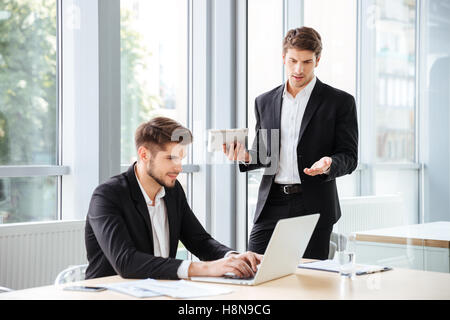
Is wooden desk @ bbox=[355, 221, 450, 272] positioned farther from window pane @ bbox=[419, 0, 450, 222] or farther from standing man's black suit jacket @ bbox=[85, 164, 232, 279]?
standing man's black suit jacket @ bbox=[85, 164, 232, 279]

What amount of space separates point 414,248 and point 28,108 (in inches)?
105

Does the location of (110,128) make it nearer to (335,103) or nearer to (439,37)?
(335,103)

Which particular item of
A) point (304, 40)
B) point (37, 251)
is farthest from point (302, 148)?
point (37, 251)

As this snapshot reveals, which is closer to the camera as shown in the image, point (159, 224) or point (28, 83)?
point (159, 224)

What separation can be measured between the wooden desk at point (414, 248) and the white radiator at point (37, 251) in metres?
1.83

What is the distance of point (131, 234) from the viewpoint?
94.8 inches

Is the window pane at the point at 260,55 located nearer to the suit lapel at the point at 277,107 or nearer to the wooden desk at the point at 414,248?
the wooden desk at the point at 414,248

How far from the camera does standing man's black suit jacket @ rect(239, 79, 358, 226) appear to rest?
3.17 meters

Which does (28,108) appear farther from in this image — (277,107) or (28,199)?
(277,107)

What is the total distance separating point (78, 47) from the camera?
13.9 feet

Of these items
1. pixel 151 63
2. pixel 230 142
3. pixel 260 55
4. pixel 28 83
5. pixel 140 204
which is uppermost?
pixel 260 55

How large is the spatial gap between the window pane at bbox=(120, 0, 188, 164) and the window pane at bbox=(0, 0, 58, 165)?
632 mm

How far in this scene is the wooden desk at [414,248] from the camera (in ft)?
11.8
